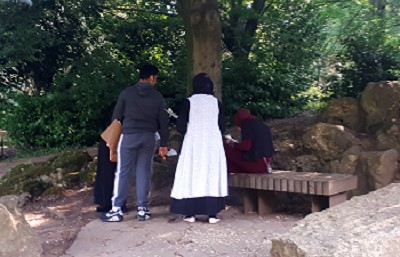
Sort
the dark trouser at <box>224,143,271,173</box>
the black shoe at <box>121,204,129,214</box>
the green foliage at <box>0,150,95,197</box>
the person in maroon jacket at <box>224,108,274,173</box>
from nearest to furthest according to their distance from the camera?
the person in maroon jacket at <box>224,108,274,173</box>
the dark trouser at <box>224,143,271,173</box>
the black shoe at <box>121,204,129,214</box>
the green foliage at <box>0,150,95,197</box>

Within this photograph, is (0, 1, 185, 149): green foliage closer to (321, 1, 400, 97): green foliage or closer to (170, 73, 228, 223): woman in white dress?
(321, 1, 400, 97): green foliage

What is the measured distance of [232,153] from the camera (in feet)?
22.6

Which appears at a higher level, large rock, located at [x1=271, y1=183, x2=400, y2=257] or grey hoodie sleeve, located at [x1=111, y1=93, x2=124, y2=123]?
grey hoodie sleeve, located at [x1=111, y1=93, x2=124, y2=123]

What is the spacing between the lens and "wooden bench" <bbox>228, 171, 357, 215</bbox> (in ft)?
19.6

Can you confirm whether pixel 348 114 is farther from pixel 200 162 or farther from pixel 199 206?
pixel 199 206

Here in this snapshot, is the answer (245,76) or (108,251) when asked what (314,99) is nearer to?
(245,76)

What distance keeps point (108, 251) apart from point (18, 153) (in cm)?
867


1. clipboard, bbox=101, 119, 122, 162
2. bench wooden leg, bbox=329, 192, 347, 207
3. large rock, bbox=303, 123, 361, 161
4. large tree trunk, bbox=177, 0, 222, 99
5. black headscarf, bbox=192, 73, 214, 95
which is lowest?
bench wooden leg, bbox=329, 192, 347, 207

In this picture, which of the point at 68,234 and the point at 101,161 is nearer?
the point at 68,234

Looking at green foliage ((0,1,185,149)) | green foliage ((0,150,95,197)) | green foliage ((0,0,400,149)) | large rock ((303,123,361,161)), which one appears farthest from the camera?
green foliage ((0,1,185,149))

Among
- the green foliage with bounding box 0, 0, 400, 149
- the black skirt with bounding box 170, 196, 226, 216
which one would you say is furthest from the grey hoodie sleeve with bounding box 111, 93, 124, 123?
the green foliage with bounding box 0, 0, 400, 149

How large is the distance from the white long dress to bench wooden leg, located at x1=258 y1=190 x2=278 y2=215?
1.87 ft

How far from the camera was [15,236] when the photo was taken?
4586 millimetres

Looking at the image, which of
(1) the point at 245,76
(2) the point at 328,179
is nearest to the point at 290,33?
(1) the point at 245,76
